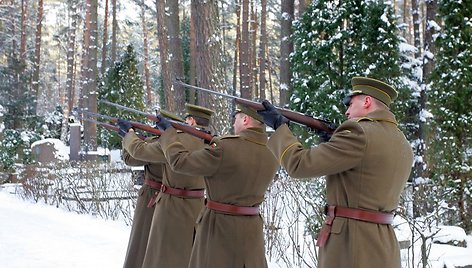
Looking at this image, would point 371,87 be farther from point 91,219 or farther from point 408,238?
point 91,219

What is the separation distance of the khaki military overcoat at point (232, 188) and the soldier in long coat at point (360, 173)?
839 millimetres

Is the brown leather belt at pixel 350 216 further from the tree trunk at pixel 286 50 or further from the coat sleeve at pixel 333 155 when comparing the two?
the tree trunk at pixel 286 50

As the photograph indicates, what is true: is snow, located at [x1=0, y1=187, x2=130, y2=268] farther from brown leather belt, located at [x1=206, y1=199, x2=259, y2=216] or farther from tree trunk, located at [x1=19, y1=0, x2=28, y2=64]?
tree trunk, located at [x1=19, y1=0, x2=28, y2=64]

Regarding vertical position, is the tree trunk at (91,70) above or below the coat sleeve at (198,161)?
above

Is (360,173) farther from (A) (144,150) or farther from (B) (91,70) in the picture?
(B) (91,70)

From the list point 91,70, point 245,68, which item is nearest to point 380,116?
point 245,68

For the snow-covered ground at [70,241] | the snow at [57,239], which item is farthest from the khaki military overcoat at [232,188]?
the snow at [57,239]

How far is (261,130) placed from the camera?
438 centimetres

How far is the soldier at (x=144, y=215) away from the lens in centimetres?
562

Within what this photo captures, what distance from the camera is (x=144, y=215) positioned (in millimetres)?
5781

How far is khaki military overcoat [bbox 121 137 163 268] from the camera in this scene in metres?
5.61

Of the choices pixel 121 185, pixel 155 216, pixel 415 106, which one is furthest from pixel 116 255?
pixel 415 106

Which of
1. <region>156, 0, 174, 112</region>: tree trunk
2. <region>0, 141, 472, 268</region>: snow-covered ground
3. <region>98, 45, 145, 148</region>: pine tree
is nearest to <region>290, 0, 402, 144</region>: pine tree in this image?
<region>0, 141, 472, 268</region>: snow-covered ground

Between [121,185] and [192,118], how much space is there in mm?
5768
